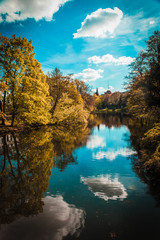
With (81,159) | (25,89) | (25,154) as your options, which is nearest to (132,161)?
(81,159)

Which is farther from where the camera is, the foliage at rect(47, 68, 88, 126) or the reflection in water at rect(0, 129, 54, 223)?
the foliage at rect(47, 68, 88, 126)

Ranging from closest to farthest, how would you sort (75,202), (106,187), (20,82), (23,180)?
1. (75,202)
2. (106,187)
3. (23,180)
4. (20,82)

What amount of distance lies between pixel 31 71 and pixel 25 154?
15.6m

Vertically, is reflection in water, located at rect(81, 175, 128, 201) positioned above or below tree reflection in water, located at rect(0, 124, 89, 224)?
below

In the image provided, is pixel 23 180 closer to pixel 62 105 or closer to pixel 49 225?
pixel 49 225

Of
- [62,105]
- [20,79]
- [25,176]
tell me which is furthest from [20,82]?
[25,176]

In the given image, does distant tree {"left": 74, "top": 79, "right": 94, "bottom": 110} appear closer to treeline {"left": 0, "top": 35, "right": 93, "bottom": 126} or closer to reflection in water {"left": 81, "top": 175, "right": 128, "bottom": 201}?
treeline {"left": 0, "top": 35, "right": 93, "bottom": 126}

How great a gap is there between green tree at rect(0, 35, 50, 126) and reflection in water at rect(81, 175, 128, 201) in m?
16.3

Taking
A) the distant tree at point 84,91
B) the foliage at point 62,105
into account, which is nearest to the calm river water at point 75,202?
the foliage at point 62,105

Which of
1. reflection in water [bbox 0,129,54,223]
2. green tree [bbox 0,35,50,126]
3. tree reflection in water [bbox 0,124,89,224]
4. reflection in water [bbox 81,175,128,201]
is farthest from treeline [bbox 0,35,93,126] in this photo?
reflection in water [bbox 81,175,128,201]

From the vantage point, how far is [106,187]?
21.4 ft

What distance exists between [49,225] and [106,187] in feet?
10.8

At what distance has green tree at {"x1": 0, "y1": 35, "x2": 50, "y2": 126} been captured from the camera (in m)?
19.4

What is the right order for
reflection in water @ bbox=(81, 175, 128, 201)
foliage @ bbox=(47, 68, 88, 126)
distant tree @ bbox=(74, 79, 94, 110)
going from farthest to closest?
distant tree @ bbox=(74, 79, 94, 110) → foliage @ bbox=(47, 68, 88, 126) → reflection in water @ bbox=(81, 175, 128, 201)
